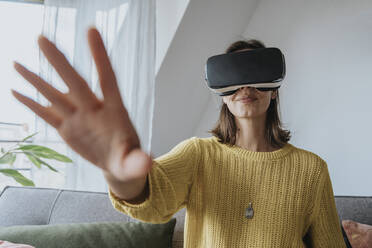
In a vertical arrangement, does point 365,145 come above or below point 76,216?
above

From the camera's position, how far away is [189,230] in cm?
110

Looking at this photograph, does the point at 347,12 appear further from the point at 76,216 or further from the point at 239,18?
the point at 76,216

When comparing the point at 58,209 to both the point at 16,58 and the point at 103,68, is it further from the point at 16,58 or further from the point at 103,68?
the point at 16,58

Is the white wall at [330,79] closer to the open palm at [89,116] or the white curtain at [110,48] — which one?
the white curtain at [110,48]

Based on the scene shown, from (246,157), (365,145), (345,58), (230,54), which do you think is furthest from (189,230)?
(345,58)

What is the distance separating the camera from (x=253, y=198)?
1.08m

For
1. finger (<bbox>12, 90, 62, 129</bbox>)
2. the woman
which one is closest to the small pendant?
the woman

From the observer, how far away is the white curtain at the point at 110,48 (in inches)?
88.7

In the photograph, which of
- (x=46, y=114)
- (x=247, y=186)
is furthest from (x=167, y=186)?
(x=46, y=114)

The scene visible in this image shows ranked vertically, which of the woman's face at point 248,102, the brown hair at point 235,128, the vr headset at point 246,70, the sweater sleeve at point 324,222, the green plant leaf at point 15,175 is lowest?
the sweater sleeve at point 324,222

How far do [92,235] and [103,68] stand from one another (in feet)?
3.04

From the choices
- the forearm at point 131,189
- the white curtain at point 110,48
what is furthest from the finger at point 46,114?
the white curtain at point 110,48

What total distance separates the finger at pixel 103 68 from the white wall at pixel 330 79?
1.82 metres

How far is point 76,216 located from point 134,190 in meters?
0.82
